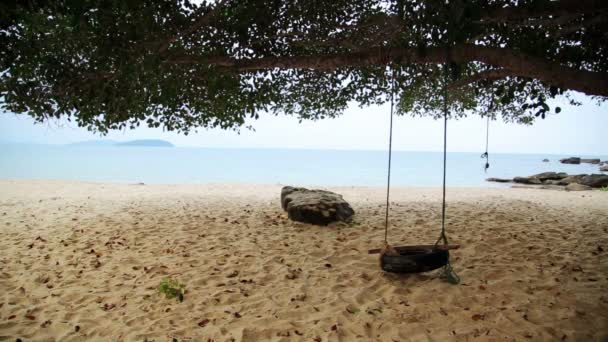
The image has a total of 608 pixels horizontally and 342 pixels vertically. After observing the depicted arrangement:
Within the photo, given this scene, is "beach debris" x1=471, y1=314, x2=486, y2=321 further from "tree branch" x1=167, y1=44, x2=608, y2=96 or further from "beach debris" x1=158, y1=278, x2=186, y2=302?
"beach debris" x1=158, y1=278, x2=186, y2=302

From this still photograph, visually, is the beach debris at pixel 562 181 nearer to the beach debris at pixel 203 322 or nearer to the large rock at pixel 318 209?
the large rock at pixel 318 209

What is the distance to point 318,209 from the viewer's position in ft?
26.9

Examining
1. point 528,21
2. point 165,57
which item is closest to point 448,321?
point 528,21

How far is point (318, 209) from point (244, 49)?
3.84 meters

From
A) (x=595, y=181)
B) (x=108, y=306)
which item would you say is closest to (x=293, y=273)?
(x=108, y=306)

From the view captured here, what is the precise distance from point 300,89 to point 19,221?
7609 mm

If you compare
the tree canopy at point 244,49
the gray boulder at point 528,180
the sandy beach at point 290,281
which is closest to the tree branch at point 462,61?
the tree canopy at point 244,49

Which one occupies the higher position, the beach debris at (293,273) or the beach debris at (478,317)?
the beach debris at (293,273)

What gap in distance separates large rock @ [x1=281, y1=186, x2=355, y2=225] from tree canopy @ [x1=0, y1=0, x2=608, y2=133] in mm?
2386

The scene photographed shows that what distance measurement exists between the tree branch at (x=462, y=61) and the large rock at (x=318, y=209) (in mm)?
3338

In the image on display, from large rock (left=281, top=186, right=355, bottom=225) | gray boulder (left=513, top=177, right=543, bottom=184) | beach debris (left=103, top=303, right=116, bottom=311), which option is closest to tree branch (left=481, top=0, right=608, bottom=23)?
large rock (left=281, top=186, right=355, bottom=225)

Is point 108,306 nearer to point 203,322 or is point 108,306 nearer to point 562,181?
point 203,322

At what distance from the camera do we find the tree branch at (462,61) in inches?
185

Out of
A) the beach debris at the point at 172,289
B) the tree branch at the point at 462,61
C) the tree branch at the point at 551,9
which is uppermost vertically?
the tree branch at the point at 551,9
